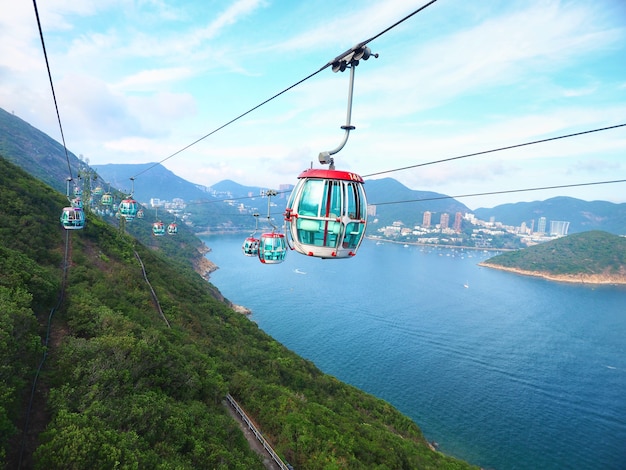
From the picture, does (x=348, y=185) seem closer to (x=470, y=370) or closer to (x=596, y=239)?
(x=470, y=370)

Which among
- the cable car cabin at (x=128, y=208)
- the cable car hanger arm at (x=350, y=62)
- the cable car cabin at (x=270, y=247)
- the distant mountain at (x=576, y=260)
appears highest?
the cable car hanger arm at (x=350, y=62)

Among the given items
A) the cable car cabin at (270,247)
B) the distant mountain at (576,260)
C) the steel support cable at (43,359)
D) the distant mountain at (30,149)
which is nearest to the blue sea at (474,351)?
the distant mountain at (576,260)

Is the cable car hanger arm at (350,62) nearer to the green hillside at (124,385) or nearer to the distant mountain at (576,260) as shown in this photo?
the green hillside at (124,385)

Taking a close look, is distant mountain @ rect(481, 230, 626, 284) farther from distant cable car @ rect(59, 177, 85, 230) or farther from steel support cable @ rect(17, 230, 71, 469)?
steel support cable @ rect(17, 230, 71, 469)

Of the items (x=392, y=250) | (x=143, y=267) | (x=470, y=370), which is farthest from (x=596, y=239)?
(x=143, y=267)

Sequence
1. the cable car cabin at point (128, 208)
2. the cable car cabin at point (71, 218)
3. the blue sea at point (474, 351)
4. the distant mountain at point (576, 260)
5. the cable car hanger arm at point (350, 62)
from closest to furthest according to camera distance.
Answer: the cable car hanger arm at point (350, 62)
the cable car cabin at point (71, 218)
the cable car cabin at point (128, 208)
the blue sea at point (474, 351)
the distant mountain at point (576, 260)

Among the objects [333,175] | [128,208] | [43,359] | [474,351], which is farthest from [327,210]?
[474,351]
